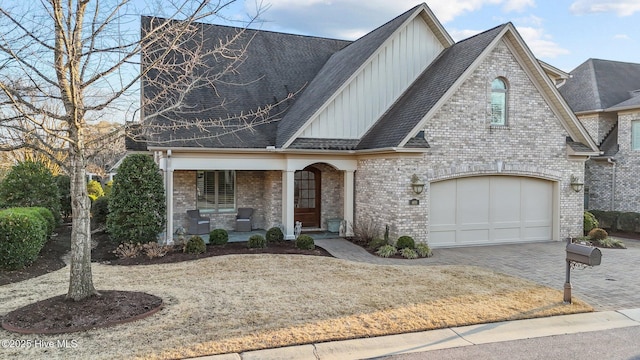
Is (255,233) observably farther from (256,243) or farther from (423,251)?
(423,251)

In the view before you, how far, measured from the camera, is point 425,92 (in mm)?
14086

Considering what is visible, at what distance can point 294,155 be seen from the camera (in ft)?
47.3

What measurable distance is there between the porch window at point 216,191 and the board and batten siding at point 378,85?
3647mm

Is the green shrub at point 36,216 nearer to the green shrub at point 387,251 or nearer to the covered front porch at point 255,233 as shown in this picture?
the covered front porch at point 255,233

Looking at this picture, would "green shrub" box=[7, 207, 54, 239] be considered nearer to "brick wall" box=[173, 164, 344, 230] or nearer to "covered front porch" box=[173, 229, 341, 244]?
"covered front porch" box=[173, 229, 341, 244]

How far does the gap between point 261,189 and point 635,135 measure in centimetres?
1506

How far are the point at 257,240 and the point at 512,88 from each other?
29.0 ft

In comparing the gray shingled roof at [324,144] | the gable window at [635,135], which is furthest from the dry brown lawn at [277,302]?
the gable window at [635,135]

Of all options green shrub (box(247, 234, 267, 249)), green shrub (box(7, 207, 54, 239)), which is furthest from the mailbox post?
green shrub (box(7, 207, 54, 239))

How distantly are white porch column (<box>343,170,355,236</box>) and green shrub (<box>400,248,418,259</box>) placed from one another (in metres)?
3.25

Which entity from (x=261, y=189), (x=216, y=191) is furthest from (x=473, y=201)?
(x=216, y=191)

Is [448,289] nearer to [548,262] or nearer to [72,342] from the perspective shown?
[548,262]

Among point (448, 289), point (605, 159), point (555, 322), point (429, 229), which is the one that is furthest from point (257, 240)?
point (605, 159)

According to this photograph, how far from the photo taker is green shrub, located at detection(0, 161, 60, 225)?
49.8ft
